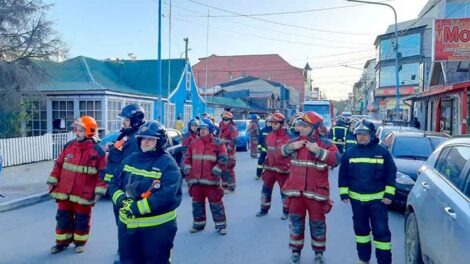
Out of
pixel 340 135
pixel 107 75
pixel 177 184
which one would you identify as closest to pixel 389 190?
pixel 177 184

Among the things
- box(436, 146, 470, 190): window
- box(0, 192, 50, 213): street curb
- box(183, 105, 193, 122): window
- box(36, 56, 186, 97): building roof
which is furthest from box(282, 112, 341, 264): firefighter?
box(183, 105, 193, 122): window

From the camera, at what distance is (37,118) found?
65.9ft

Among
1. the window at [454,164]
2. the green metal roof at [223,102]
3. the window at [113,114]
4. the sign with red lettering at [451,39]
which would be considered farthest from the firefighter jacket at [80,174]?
the green metal roof at [223,102]

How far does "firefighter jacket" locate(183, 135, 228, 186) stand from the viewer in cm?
633

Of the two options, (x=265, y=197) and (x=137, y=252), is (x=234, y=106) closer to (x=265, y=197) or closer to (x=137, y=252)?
(x=265, y=197)

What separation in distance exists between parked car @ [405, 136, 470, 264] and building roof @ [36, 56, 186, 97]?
Answer: 1600cm

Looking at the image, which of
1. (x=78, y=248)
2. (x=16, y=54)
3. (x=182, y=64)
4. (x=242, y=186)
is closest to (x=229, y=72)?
(x=182, y=64)

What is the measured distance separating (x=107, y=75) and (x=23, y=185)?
1503 cm

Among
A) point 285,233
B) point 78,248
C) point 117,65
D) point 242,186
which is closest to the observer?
point 78,248

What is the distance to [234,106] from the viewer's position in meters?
42.1

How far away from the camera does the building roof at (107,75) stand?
765 inches

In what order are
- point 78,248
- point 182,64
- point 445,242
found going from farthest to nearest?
point 182,64, point 78,248, point 445,242

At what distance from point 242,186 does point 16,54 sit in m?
11.2

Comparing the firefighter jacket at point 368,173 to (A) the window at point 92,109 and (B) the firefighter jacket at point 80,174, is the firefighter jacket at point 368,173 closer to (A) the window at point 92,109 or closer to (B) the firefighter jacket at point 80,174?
(B) the firefighter jacket at point 80,174
